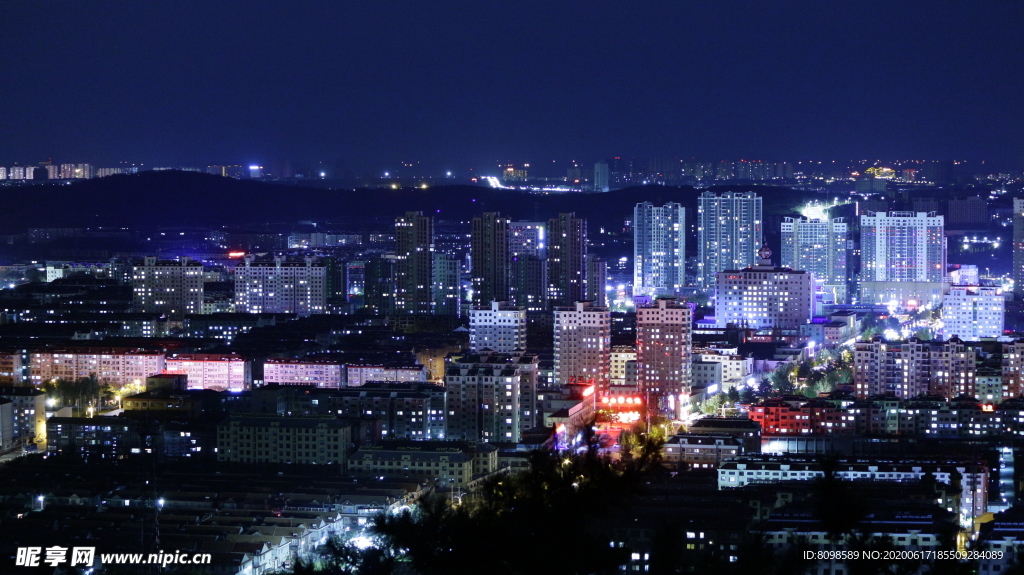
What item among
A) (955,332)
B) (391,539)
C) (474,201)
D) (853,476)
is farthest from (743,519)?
(474,201)

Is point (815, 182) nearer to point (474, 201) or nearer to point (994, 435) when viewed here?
point (474, 201)

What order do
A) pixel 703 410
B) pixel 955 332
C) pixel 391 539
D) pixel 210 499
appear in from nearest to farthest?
pixel 391 539
pixel 210 499
pixel 703 410
pixel 955 332

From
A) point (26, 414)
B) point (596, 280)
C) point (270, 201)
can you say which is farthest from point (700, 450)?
point (270, 201)

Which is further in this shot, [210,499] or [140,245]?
[140,245]

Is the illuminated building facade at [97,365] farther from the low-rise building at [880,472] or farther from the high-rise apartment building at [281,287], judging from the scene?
the low-rise building at [880,472]

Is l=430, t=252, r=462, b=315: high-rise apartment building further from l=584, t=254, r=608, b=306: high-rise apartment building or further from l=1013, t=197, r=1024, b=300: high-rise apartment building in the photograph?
l=1013, t=197, r=1024, b=300: high-rise apartment building

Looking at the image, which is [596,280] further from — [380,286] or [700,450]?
[700,450]
